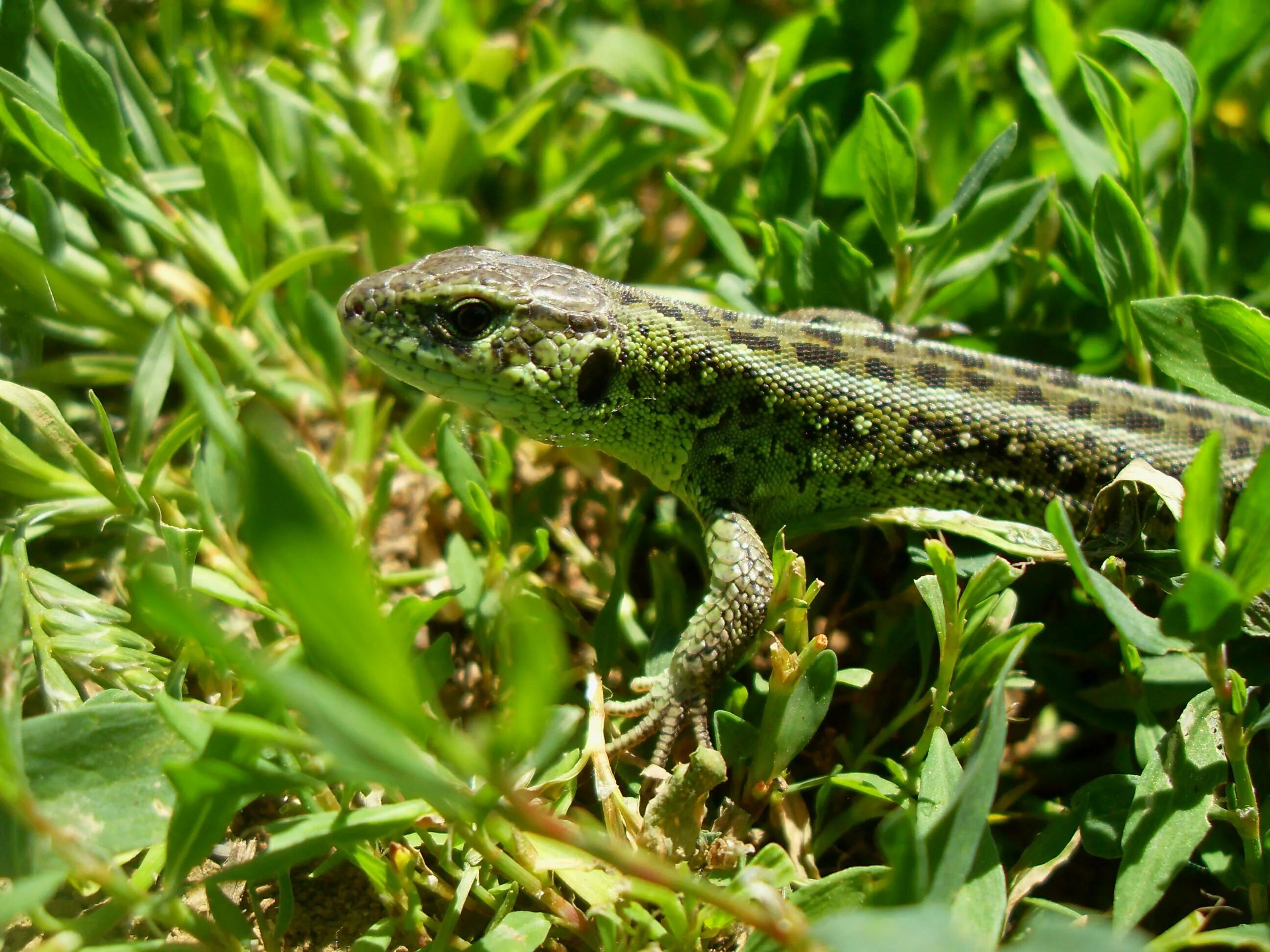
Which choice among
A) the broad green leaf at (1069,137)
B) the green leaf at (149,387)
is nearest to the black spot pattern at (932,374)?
the broad green leaf at (1069,137)

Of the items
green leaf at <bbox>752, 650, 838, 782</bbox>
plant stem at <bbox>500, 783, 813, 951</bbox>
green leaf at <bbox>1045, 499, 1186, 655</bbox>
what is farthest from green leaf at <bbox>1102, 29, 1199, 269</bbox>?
plant stem at <bbox>500, 783, 813, 951</bbox>

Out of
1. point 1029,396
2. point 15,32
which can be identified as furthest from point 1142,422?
point 15,32

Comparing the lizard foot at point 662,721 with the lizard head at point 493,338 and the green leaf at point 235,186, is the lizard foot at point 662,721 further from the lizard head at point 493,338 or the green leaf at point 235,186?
the green leaf at point 235,186

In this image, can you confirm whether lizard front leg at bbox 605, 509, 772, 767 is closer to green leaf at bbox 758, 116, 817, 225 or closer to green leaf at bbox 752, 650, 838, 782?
green leaf at bbox 752, 650, 838, 782

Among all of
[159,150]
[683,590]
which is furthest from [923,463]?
[159,150]

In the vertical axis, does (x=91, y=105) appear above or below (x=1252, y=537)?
above

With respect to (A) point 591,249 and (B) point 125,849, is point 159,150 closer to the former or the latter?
(A) point 591,249

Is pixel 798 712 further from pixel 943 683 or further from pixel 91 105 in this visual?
pixel 91 105
